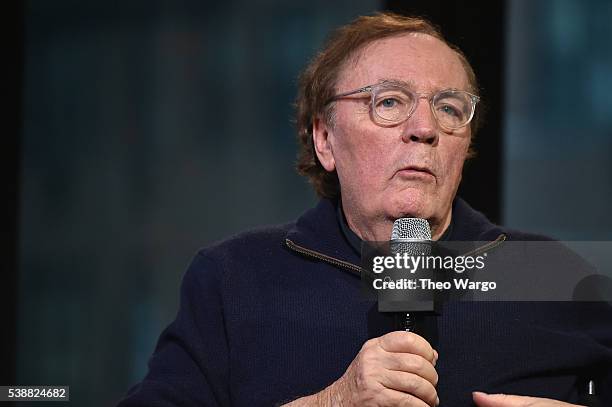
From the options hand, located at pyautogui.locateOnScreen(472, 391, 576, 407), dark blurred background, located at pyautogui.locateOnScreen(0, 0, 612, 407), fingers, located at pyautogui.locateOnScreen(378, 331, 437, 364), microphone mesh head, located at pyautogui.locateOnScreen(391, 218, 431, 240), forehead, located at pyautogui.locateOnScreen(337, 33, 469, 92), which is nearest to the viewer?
fingers, located at pyautogui.locateOnScreen(378, 331, 437, 364)

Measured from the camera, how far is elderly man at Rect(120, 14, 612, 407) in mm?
2221

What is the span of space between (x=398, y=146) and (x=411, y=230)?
1.37ft

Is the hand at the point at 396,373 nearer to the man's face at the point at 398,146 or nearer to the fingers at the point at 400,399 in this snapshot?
the fingers at the point at 400,399

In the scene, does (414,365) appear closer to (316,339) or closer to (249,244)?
(316,339)

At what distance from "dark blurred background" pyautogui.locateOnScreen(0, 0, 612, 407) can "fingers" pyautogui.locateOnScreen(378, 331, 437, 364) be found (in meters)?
1.94

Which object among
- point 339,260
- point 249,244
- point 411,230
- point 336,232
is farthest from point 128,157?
point 411,230

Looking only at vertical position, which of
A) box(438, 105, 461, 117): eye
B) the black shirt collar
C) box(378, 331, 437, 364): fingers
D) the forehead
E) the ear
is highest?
the forehead

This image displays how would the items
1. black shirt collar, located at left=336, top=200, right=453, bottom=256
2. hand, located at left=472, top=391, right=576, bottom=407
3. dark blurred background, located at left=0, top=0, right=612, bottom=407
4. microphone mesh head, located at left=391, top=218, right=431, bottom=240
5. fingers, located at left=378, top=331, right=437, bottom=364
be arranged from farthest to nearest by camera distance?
dark blurred background, located at left=0, top=0, right=612, bottom=407 → black shirt collar, located at left=336, top=200, right=453, bottom=256 → hand, located at left=472, top=391, right=576, bottom=407 → microphone mesh head, located at left=391, top=218, right=431, bottom=240 → fingers, located at left=378, top=331, right=437, bottom=364

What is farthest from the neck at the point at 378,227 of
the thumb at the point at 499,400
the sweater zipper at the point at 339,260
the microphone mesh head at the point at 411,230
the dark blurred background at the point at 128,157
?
the dark blurred background at the point at 128,157

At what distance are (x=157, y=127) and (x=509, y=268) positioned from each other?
1857 millimetres

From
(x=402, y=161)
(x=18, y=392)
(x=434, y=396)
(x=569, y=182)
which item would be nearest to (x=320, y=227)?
(x=402, y=161)

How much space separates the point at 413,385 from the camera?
1705mm

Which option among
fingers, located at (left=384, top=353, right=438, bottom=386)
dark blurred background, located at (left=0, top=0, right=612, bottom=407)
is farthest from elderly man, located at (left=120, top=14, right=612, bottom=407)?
dark blurred background, located at (left=0, top=0, right=612, bottom=407)

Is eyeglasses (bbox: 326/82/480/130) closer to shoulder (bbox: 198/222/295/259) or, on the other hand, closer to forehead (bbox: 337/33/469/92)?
forehead (bbox: 337/33/469/92)
